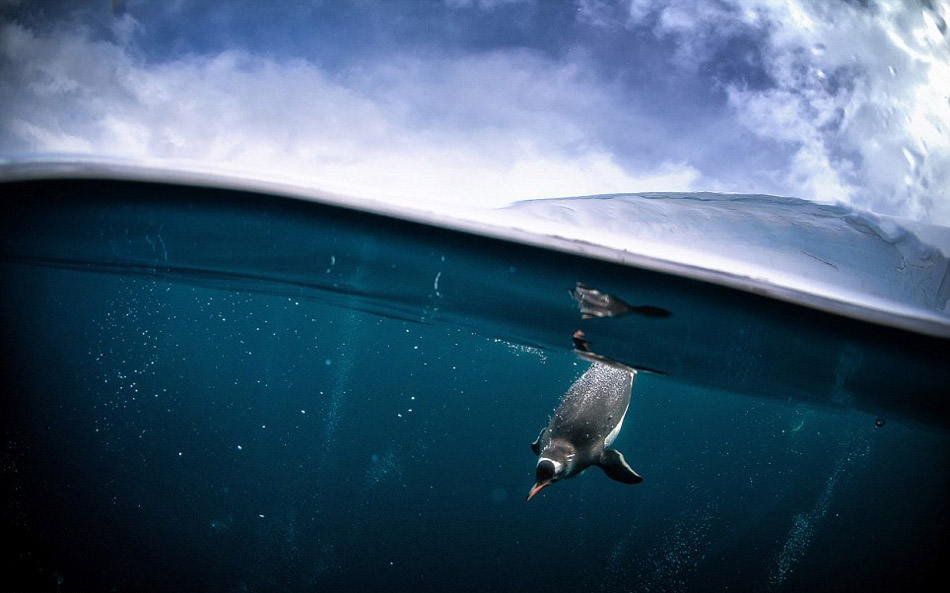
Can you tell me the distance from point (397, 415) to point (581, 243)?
46838 mm

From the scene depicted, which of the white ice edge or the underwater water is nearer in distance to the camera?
the white ice edge

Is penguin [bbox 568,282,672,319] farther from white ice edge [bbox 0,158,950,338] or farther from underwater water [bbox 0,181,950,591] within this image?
white ice edge [bbox 0,158,950,338]

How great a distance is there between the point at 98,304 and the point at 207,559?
1452cm

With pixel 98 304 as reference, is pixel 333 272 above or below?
above

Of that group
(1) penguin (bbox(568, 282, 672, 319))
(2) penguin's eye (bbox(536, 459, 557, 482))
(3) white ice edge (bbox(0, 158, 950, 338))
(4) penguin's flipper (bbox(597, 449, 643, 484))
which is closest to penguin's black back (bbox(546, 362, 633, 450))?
(4) penguin's flipper (bbox(597, 449, 643, 484))

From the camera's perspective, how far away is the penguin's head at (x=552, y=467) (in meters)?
5.60

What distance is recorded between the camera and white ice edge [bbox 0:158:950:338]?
4453 millimetres

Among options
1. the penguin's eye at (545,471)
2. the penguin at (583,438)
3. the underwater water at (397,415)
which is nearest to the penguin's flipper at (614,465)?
the penguin at (583,438)

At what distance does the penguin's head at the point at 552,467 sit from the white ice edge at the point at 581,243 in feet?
9.57

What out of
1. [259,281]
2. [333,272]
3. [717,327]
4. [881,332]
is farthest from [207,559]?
[881,332]

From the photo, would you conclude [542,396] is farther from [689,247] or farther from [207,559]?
[689,247]

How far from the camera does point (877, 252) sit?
381 centimetres

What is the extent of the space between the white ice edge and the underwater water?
305 mm

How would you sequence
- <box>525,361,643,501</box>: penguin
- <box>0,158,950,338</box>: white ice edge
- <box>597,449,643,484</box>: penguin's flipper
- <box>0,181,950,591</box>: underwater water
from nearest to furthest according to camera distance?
<box>0,158,950,338</box>: white ice edge → <box>525,361,643,501</box>: penguin → <box>0,181,950,591</box>: underwater water → <box>597,449,643,484</box>: penguin's flipper
